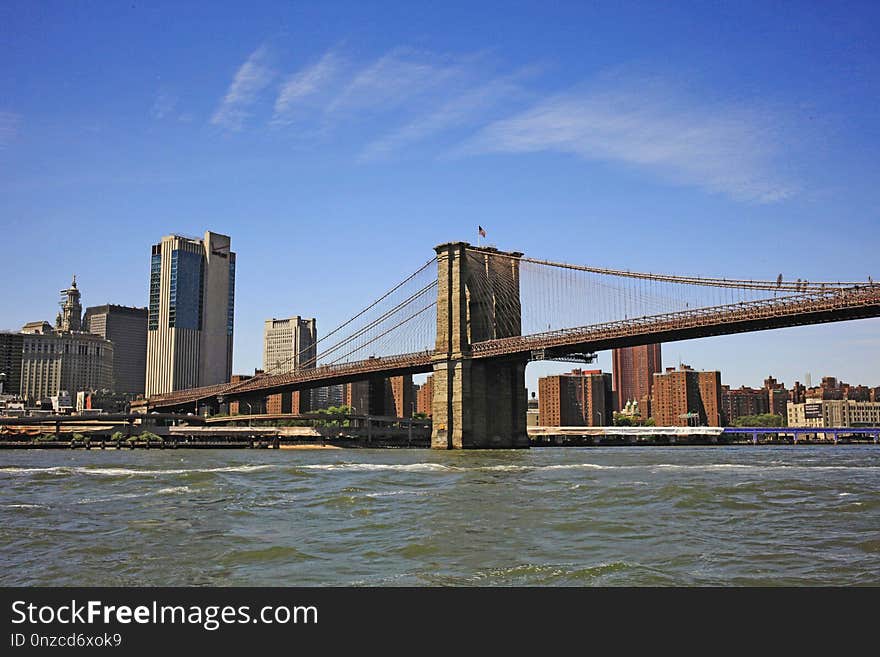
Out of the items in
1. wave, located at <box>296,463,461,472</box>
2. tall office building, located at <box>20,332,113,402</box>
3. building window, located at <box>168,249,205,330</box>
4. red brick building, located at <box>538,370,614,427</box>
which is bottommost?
wave, located at <box>296,463,461,472</box>

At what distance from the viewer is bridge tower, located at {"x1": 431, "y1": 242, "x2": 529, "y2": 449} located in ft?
222

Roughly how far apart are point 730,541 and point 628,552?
7.42ft

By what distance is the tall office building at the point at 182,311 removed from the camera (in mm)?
191750

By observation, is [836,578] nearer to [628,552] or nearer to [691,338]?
[628,552]

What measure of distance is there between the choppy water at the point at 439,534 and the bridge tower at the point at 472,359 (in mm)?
40433

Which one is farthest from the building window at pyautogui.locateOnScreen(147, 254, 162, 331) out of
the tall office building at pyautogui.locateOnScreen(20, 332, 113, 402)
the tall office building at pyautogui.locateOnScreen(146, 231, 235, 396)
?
the tall office building at pyautogui.locateOnScreen(20, 332, 113, 402)

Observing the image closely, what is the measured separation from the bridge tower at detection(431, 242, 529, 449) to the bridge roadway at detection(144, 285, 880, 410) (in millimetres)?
1976

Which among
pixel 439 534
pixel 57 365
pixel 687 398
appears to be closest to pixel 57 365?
pixel 57 365

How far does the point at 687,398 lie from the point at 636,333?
5027 inches

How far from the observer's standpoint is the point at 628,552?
13086 millimetres

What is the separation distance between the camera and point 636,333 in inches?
2330

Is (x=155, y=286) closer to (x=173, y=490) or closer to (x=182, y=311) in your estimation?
(x=182, y=311)

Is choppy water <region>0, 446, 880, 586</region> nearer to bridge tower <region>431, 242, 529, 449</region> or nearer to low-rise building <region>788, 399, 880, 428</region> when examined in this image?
bridge tower <region>431, 242, 529, 449</region>

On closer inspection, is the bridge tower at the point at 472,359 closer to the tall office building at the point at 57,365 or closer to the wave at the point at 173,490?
the wave at the point at 173,490
